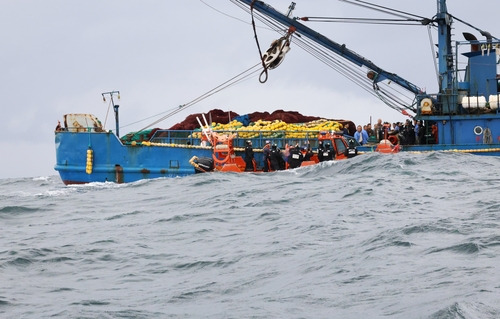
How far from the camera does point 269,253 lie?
623 inches

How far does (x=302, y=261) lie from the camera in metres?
14.9

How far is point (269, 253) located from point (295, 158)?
729 inches

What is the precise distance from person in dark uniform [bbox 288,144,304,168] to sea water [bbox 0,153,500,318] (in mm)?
7070

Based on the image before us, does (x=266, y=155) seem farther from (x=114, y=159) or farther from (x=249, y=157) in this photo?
(x=114, y=159)

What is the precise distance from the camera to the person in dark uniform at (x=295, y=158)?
112ft

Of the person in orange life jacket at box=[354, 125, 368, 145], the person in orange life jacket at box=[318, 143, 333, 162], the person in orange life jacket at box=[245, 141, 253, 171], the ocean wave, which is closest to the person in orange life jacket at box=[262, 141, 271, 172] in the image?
the person in orange life jacket at box=[245, 141, 253, 171]

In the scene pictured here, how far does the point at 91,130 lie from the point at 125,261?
87.4 feet

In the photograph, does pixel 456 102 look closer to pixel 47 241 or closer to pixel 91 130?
pixel 91 130

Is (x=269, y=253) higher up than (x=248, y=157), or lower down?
lower down

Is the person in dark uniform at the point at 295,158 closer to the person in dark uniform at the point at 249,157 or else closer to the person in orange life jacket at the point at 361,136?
the person in dark uniform at the point at 249,157

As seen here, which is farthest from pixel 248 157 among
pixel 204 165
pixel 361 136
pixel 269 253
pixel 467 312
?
pixel 467 312

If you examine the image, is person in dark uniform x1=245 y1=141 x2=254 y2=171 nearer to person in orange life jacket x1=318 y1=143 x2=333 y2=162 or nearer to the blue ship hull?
the blue ship hull

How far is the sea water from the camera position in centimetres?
1222

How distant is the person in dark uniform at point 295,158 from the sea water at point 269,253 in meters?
7.07
